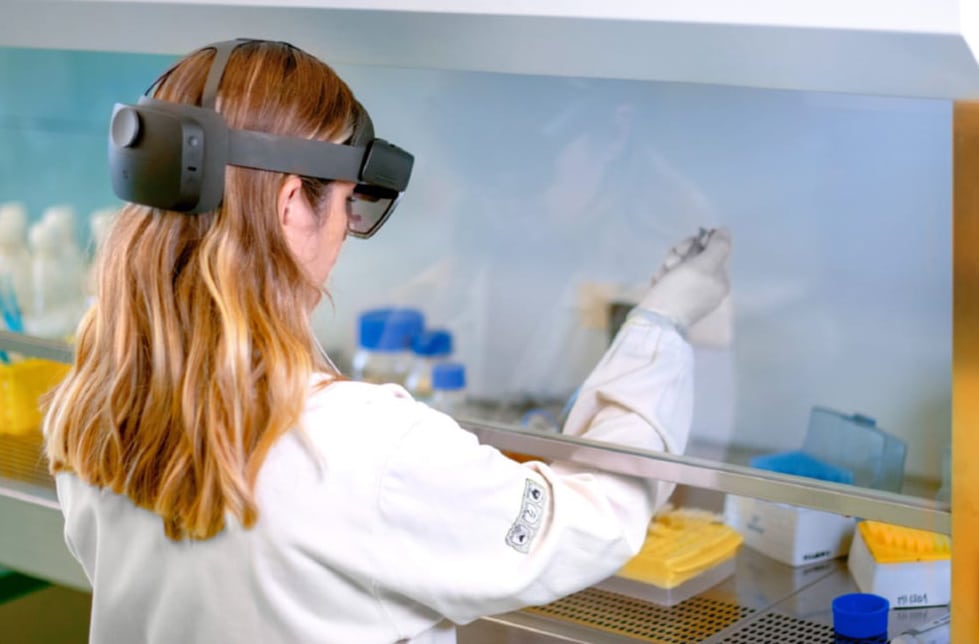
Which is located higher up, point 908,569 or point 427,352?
point 427,352

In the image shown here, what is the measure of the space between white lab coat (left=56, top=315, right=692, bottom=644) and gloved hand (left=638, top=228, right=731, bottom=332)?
1.06 ft

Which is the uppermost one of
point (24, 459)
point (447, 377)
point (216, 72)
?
point (216, 72)

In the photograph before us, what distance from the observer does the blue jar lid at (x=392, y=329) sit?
83.6 inches

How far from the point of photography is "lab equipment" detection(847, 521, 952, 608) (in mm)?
1287

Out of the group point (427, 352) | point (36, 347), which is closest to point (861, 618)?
point (427, 352)

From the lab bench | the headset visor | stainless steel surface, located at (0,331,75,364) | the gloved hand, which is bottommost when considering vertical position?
the lab bench

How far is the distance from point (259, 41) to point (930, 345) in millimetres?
918

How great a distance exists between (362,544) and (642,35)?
47 cm

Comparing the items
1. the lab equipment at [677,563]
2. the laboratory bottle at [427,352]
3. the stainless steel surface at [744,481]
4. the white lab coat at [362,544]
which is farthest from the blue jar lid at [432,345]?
the white lab coat at [362,544]

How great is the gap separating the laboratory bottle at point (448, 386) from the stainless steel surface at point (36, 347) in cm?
59

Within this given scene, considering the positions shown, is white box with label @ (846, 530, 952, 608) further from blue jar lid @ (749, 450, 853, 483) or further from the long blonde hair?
the long blonde hair

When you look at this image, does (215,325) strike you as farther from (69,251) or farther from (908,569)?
(69,251)

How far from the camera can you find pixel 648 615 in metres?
1.37

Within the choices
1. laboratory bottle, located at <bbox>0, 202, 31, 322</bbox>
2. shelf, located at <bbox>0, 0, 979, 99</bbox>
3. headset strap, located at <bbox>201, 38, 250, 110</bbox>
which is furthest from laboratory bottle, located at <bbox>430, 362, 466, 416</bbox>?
headset strap, located at <bbox>201, 38, 250, 110</bbox>
